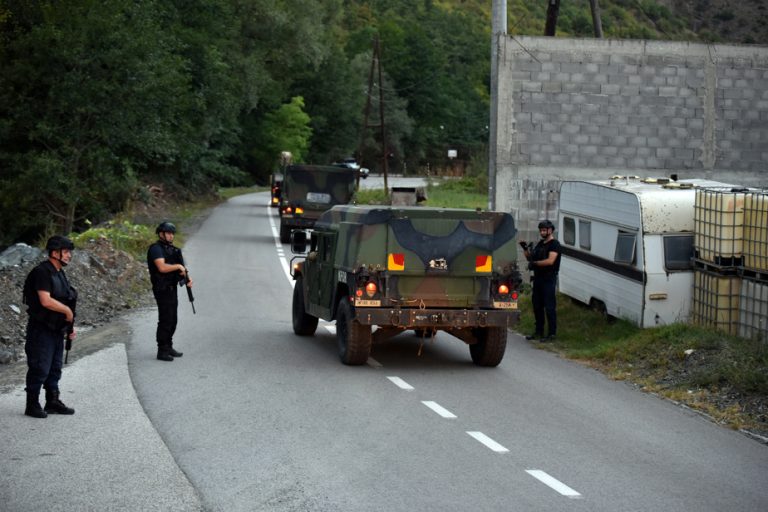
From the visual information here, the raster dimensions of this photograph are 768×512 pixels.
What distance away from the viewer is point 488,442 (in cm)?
1018

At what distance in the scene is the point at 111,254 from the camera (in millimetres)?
25250

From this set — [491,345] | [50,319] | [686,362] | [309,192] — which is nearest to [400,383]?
[491,345]

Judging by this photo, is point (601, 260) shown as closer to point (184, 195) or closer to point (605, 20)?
point (184, 195)

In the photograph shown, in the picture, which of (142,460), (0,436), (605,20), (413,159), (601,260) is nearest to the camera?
(142,460)

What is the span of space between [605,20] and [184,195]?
105 ft

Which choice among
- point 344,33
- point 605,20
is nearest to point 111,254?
point 605,20

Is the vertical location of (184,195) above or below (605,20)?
below

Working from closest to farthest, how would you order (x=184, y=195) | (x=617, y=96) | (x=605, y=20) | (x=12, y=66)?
(x=617, y=96) → (x=12, y=66) → (x=184, y=195) → (x=605, y=20)

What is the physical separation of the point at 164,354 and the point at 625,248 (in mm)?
7096

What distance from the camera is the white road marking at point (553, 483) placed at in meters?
8.44

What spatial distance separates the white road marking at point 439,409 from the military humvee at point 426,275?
6.59 feet

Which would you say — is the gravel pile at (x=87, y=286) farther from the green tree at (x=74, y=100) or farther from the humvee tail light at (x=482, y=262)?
the green tree at (x=74, y=100)

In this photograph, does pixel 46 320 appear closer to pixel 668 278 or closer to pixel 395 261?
pixel 395 261

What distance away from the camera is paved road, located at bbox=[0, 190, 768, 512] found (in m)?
8.36
